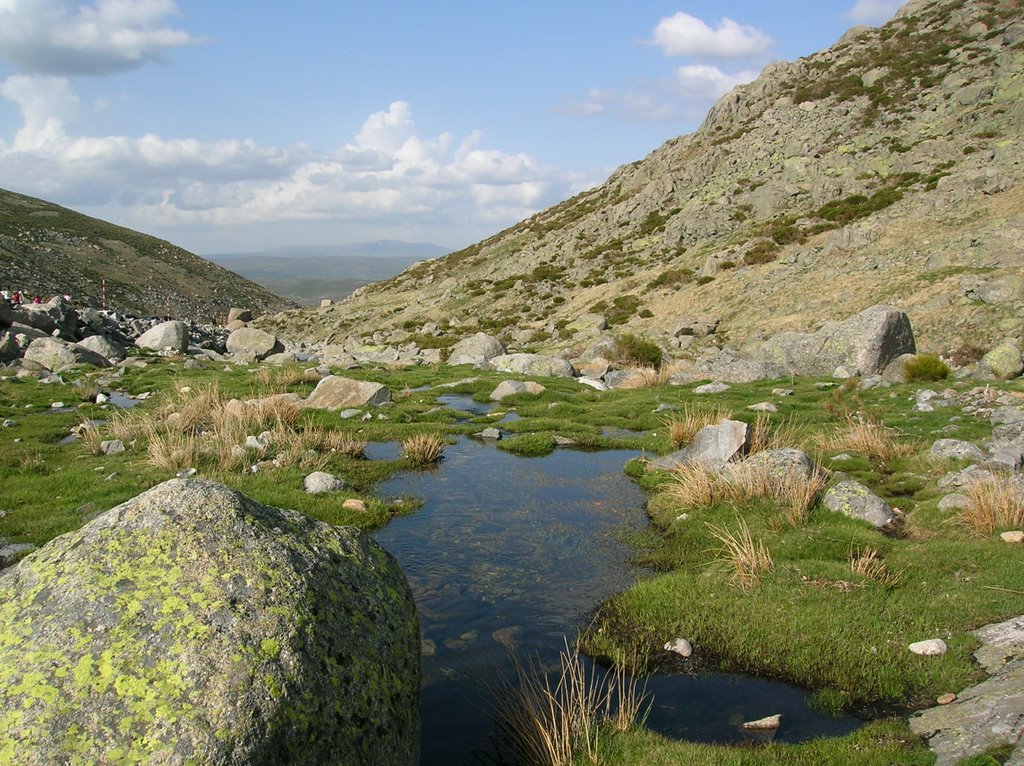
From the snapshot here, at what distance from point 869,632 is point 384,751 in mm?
6652

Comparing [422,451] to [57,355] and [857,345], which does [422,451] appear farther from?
[57,355]

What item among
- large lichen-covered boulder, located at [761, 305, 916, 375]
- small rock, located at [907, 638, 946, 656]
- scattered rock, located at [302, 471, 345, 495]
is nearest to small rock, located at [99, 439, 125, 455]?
scattered rock, located at [302, 471, 345, 495]

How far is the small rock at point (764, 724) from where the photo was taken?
732 cm

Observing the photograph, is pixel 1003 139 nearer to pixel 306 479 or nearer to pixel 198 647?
pixel 306 479

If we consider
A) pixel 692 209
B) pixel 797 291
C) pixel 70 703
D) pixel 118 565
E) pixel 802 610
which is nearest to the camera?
pixel 70 703

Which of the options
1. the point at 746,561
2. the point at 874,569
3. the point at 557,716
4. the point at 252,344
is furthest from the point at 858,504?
the point at 252,344

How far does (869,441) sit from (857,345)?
45.5ft

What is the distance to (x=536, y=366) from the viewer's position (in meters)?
36.3

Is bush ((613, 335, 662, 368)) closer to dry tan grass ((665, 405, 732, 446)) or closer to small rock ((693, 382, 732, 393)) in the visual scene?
small rock ((693, 382, 732, 393))

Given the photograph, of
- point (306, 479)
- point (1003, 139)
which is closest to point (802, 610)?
point (306, 479)

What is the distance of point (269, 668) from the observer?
469cm

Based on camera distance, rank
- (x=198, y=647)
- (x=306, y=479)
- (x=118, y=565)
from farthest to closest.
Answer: (x=306, y=479), (x=118, y=565), (x=198, y=647)

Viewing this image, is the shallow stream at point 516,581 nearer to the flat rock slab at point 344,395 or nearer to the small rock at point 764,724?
the small rock at point 764,724

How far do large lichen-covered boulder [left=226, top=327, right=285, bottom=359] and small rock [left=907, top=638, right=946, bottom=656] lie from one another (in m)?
43.5
